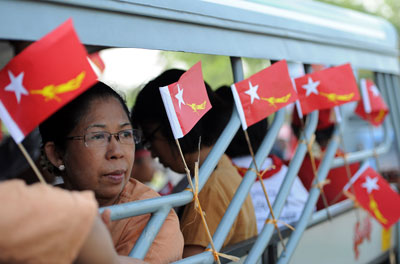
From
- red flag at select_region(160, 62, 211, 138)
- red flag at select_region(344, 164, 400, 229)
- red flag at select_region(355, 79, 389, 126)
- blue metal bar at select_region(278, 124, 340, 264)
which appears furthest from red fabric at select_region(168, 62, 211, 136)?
red flag at select_region(355, 79, 389, 126)

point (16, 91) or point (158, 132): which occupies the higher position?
point (16, 91)

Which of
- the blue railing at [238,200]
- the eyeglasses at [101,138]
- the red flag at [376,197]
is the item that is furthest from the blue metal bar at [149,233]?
the red flag at [376,197]

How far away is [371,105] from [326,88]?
0.77m

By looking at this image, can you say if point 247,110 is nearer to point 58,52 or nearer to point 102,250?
point 58,52

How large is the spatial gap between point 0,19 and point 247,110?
39.1 inches

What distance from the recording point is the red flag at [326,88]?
2170 millimetres

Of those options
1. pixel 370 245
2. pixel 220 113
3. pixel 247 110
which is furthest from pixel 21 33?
pixel 370 245

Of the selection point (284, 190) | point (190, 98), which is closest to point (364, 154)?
point (284, 190)

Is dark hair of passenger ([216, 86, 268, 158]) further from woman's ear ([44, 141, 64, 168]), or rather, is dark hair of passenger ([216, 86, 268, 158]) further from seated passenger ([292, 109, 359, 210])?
woman's ear ([44, 141, 64, 168])

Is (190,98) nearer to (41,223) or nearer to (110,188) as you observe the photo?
(110,188)

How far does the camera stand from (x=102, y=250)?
0.91m

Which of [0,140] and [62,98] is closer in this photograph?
[62,98]

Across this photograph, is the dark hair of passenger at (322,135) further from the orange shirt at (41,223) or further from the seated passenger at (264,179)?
the orange shirt at (41,223)

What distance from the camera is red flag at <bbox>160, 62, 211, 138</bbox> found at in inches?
59.2
